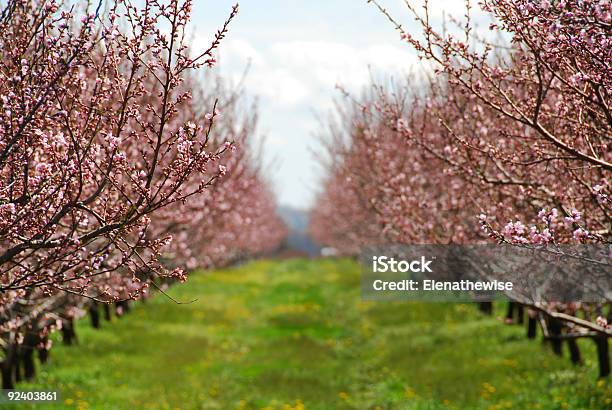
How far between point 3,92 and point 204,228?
53.0ft

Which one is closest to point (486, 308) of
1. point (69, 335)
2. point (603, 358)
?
point (603, 358)

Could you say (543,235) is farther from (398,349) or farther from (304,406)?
(398,349)

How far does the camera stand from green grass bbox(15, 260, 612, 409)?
1440 centimetres

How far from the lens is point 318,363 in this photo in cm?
1934

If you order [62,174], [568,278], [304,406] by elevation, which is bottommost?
[304,406]

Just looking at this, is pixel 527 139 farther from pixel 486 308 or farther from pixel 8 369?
pixel 486 308

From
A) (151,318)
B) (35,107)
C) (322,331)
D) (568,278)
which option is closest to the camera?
(35,107)

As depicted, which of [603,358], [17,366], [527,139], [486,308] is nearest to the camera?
[527,139]

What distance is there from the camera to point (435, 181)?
14.1 meters

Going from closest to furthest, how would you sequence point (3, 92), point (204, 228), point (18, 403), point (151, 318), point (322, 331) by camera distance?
point (3, 92), point (18, 403), point (204, 228), point (322, 331), point (151, 318)

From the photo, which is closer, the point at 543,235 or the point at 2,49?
the point at 543,235

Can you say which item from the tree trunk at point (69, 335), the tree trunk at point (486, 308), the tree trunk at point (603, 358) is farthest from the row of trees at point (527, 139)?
the tree trunk at point (69, 335)

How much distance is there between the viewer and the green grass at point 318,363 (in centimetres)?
1440

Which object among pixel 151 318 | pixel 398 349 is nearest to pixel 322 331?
pixel 398 349
